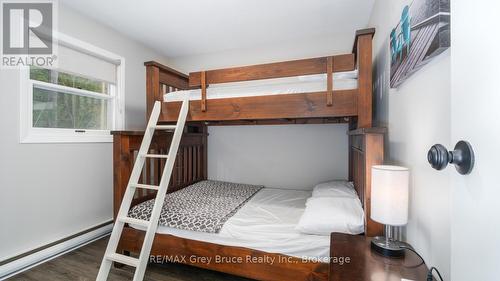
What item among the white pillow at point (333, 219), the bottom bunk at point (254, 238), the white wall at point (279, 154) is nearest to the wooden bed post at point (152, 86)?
the bottom bunk at point (254, 238)

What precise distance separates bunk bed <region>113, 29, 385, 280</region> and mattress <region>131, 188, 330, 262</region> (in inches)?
1.3

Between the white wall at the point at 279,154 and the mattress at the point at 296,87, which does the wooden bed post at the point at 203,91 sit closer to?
the mattress at the point at 296,87

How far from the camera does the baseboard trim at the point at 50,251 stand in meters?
1.84

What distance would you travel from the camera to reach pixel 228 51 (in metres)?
3.29

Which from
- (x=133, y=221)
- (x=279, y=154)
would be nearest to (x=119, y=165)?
(x=133, y=221)

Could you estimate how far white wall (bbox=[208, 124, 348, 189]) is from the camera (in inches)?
112

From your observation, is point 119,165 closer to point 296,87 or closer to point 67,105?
point 67,105

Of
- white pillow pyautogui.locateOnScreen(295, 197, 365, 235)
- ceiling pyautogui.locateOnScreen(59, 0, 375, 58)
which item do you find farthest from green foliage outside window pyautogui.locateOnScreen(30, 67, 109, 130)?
white pillow pyautogui.locateOnScreen(295, 197, 365, 235)

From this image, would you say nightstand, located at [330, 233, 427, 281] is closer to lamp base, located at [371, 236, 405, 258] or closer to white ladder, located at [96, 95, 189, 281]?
lamp base, located at [371, 236, 405, 258]

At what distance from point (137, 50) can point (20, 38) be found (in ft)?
3.93

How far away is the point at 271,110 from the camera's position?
1.79m

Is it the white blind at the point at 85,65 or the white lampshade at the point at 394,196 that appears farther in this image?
the white blind at the point at 85,65

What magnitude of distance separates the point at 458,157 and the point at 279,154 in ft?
8.37

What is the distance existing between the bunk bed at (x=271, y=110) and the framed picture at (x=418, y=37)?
25 cm
